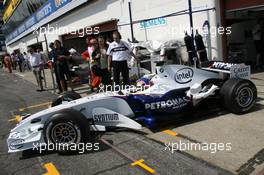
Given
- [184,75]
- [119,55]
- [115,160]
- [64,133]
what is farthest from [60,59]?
[115,160]

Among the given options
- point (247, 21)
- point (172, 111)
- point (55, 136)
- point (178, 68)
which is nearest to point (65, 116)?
point (55, 136)

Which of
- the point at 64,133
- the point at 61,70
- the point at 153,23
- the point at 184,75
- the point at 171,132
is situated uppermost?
the point at 153,23

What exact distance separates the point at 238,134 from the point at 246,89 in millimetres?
1159

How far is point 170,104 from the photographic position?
491 cm

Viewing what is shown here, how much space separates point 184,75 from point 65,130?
7.82 ft

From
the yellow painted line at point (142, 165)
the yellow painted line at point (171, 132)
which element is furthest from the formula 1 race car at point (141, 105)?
the yellow painted line at point (142, 165)


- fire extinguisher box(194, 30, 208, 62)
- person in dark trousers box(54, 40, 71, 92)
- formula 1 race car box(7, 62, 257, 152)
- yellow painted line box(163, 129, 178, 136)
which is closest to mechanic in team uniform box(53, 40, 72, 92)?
person in dark trousers box(54, 40, 71, 92)

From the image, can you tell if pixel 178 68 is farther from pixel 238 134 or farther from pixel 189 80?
pixel 238 134

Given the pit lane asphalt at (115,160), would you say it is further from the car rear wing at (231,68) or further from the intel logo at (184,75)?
the car rear wing at (231,68)

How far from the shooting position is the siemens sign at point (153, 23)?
10.5 metres

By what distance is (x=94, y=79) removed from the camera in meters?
8.67

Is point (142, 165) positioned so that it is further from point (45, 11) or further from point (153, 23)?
point (45, 11)

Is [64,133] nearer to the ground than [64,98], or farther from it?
nearer to the ground

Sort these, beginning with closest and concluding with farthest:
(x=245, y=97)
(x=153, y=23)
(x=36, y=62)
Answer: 1. (x=245, y=97)
2. (x=153, y=23)
3. (x=36, y=62)
